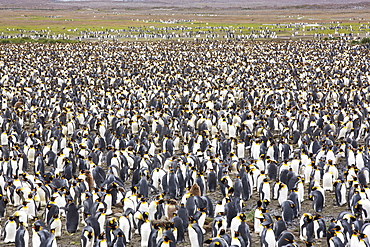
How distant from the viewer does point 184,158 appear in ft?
36.5

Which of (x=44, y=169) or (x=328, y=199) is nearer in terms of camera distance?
(x=328, y=199)

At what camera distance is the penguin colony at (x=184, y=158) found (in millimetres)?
8047

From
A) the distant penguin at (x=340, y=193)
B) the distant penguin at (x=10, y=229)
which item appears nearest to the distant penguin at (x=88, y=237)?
the distant penguin at (x=10, y=229)

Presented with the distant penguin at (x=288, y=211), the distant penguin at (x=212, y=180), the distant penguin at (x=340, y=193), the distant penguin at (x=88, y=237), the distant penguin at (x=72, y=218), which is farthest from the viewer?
the distant penguin at (x=212, y=180)

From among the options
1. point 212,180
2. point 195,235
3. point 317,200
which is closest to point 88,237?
point 195,235

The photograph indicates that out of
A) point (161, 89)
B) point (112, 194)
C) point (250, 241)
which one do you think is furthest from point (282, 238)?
point (161, 89)

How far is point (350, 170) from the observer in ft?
34.5

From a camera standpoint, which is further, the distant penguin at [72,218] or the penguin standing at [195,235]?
the distant penguin at [72,218]

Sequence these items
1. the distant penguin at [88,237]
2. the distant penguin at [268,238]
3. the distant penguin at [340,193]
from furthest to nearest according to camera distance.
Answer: the distant penguin at [340,193] → the distant penguin at [88,237] → the distant penguin at [268,238]

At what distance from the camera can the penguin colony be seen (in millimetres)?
8047

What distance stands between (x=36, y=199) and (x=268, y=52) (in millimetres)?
30935

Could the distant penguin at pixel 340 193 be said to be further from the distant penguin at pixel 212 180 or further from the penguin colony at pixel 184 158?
the distant penguin at pixel 212 180

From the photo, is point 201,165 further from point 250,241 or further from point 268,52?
point 268,52

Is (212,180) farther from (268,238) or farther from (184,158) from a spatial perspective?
(268,238)
